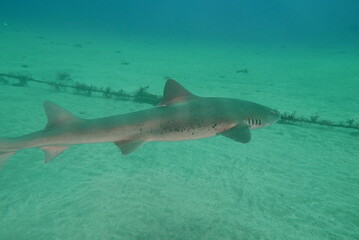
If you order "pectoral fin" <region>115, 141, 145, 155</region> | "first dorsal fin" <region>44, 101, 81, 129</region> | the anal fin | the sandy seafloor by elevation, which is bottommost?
the sandy seafloor

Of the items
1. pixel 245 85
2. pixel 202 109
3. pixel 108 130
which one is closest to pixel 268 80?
pixel 245 85

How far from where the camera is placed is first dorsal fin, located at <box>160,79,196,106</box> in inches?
191

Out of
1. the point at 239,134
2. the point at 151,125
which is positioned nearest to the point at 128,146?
the point at 151,125

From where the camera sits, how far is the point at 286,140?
897cm

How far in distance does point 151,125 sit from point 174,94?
0.86 metres

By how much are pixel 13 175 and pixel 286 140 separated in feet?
28.9

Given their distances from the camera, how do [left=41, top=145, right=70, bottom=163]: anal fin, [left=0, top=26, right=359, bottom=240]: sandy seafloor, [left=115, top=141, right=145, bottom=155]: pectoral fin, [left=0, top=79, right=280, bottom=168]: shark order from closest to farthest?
[left=0, top=79, right=280, bottom=168]: shark < [left=115, top=141, right=145, bottom=155]: pectoral fin < [left=41, top=145, right=70, bottom=163]: anal fin < [left=0, top=26, right=359, bottom=240]: sandy seafloor

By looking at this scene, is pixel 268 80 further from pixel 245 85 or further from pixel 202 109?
pixel 202 109

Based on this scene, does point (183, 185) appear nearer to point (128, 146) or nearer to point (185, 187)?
point (185, 187)

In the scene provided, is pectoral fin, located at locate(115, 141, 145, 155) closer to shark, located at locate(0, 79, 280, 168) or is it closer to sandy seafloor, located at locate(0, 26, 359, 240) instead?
shark, located at locate(0, 79, 280, 168)

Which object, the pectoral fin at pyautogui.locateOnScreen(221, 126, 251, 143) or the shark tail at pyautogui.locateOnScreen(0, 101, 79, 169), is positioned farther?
the pectoral fin at pyautogui.locateOnScreen(221, 126, 251, 143)

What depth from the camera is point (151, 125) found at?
4492mm

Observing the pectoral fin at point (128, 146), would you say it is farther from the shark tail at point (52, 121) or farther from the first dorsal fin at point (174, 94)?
the first dorsal fin at point (174, 94)

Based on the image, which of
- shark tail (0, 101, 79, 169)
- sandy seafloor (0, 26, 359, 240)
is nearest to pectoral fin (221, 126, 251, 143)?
sandy seafloor (0, 26, 359, 240)
